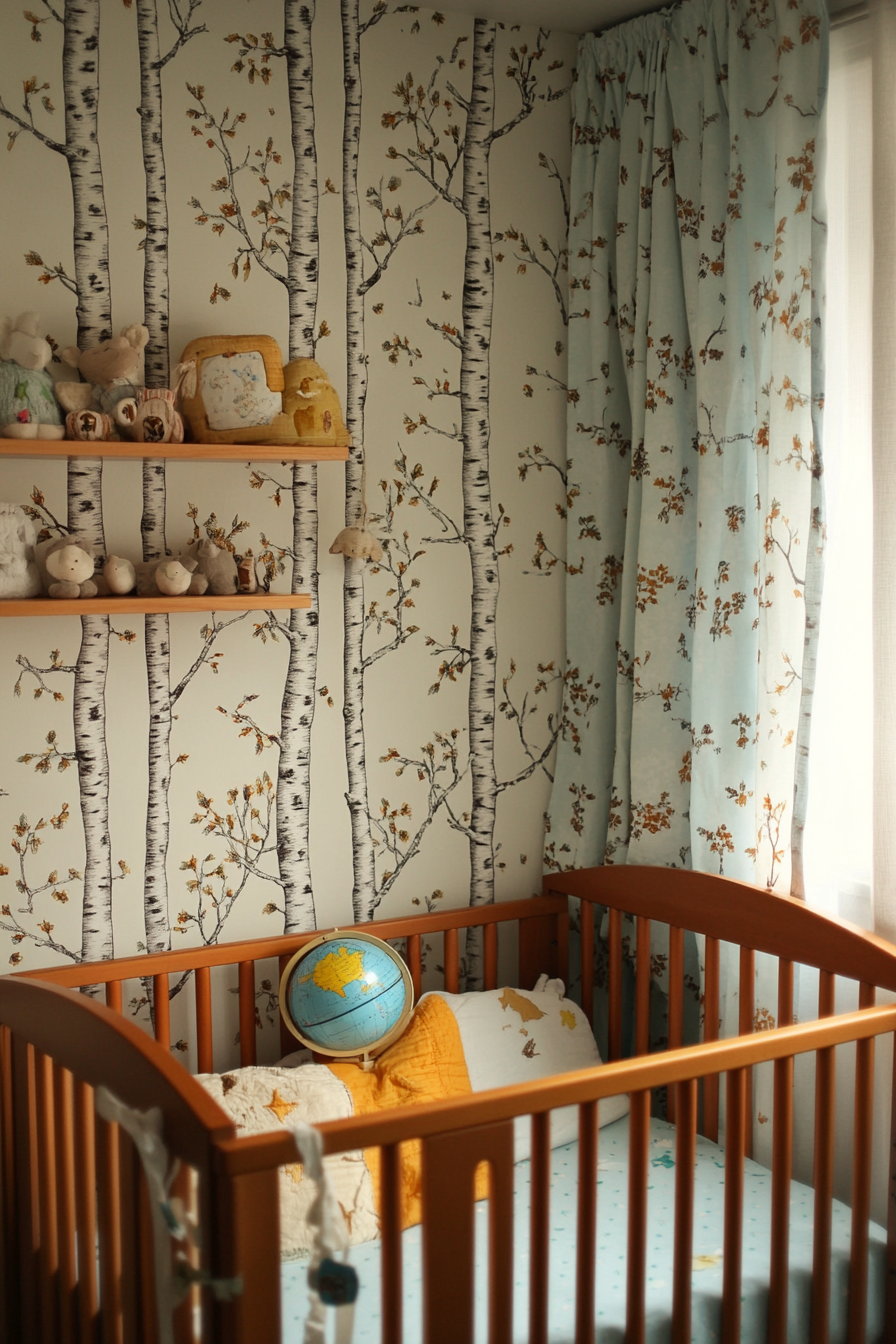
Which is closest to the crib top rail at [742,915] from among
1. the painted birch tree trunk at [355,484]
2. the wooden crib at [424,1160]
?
the wooden crib at [424,1160]

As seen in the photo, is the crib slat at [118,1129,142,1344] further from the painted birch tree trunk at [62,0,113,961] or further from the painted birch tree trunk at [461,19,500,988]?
the painted birch tree trunk at [461,19,500,988]

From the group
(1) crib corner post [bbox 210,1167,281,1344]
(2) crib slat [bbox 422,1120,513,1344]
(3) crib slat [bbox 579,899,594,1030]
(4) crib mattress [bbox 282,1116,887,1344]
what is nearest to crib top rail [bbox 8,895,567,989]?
(3) crib slat [bbox 579,899,594,1030]

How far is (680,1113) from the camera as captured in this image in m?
1.62

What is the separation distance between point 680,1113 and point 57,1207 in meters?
0.87

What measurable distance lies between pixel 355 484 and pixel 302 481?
0.12 meters

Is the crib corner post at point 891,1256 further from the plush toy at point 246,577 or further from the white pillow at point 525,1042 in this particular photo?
the plush toy at point 246,577

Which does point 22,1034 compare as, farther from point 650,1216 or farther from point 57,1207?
point 650,1216

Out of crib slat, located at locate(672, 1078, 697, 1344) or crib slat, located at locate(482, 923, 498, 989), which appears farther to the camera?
crib slat, located at locate(482, 923, 498, 989)

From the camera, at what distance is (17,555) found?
2037 millimetres

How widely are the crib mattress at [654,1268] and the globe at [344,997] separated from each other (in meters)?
0.35

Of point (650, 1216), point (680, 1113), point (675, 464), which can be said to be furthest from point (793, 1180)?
point (675, 464)

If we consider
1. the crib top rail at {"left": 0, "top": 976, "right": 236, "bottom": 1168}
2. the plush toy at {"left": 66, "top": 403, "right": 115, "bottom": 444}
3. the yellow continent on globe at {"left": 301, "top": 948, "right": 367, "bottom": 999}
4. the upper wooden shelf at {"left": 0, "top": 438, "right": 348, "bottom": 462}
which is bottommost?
the yellow continent on globe at {"left": 301, "top": 948, "right": 367, "bottom": 999}

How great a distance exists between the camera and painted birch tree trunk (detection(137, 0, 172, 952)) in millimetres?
2203

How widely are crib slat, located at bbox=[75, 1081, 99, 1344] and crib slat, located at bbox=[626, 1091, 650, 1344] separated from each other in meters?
0.71
